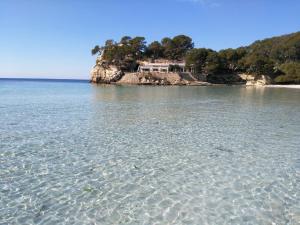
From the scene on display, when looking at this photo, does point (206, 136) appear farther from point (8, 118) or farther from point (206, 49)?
point (206, 49)

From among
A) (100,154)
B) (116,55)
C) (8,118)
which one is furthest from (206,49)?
(100,154)

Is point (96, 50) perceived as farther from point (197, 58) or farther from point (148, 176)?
point (148, 176)

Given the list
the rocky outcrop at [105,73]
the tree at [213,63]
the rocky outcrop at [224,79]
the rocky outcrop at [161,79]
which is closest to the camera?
the tree at [213,63]

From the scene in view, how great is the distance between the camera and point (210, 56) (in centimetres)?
9244

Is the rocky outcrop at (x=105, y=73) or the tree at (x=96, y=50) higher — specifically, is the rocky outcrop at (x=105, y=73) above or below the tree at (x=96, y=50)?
below

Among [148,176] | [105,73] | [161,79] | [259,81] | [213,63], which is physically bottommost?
[148,176]

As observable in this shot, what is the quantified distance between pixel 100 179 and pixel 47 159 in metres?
2.46

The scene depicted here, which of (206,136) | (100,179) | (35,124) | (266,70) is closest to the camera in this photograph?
(100,179)

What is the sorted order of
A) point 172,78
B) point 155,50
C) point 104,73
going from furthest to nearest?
point 155,50 < point 104,73 < point 172,78

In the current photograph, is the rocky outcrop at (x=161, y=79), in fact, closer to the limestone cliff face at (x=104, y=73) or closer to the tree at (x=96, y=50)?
the limestone cliff face at (x=104, y=73)

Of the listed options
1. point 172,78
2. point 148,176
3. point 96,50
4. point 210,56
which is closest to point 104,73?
point 96,50

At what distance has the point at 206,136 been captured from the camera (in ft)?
45.1

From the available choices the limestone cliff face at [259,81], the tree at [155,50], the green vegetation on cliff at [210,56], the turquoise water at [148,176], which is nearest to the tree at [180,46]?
the green vegetation on cliff at [210,56]

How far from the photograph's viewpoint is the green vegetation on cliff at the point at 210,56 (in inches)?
3514
